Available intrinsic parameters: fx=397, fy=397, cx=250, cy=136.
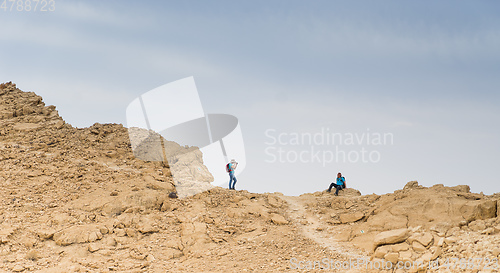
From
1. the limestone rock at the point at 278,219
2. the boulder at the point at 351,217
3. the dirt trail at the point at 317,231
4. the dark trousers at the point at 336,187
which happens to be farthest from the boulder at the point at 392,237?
the dark trousers at the point at 336,187

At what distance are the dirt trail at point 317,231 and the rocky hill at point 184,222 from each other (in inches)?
1.7

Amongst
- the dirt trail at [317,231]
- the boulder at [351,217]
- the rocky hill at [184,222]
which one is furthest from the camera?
the boulder at [351,217]

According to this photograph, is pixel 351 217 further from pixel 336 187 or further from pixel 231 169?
pixel 231 169

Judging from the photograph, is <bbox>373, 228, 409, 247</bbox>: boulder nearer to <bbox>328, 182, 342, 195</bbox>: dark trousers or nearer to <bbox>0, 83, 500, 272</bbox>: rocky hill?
<bbox>0, 83, 500, 272</bbox>: rocky hill

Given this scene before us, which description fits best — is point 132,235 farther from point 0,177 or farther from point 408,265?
point 408,265

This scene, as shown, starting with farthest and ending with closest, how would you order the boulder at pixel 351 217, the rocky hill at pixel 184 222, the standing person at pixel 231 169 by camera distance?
the standing person at pixel 231 169 < the boulder at pixel 351 217 < the rocky hill at pixel 184 222

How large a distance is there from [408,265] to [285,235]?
4.08m

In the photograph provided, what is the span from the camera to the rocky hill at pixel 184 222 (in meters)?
11.3

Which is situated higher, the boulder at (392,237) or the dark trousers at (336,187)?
the dark trousers at (336,187)

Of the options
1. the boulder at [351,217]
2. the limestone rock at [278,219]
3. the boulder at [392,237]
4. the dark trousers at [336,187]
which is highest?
the dark trousers at [336,187]

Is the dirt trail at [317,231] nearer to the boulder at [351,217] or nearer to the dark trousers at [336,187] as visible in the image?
the boulder at [351,217]

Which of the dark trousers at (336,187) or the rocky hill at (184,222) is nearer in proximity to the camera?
the rocky hill at (184,222)

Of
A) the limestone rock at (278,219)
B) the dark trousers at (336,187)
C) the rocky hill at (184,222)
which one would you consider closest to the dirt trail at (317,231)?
the rocky hill at (184,222)

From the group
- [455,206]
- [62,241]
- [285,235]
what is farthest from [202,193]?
[455,206]
